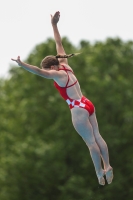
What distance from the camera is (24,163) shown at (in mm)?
32656

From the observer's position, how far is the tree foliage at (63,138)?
32250 mm

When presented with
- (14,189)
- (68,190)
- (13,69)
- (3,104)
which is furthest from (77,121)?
(13,69)

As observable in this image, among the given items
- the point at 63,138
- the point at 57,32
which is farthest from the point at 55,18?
the point at 63,138

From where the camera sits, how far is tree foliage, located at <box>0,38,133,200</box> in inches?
1270

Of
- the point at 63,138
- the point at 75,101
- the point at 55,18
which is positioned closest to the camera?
the point at 75,101

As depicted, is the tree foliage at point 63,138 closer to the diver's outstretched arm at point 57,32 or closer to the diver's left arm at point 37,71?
the diver's outstretched arm at point 57,32

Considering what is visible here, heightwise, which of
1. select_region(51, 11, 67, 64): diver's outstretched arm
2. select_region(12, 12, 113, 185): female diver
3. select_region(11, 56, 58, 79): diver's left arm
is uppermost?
select_region(51, 11, 67, 64): diver's outstretched arm

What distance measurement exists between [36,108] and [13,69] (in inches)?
339

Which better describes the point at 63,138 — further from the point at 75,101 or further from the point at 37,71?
the point at 37,71

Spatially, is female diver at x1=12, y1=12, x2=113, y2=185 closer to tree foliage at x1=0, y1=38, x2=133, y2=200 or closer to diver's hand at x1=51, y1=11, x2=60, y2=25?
diver's hand at x1=51, y1=11, x2=60, y2=25

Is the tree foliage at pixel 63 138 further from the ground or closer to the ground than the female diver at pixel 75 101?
closer to the ground

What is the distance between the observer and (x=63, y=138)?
109ft

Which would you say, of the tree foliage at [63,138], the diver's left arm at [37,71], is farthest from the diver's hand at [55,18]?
the tree foliage at [63,138]

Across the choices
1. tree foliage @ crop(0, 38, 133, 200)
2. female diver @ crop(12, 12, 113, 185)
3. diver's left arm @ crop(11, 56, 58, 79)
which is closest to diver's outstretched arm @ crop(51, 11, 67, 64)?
female diver @ crop(12, 12, 113, 185)
